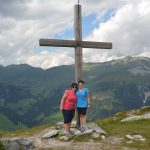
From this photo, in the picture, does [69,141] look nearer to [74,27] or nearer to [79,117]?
[79,117]

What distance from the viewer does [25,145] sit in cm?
1978

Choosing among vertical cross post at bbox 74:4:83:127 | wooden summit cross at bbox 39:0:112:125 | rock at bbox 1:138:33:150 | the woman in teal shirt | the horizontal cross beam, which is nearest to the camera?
rock at bbox 1:138:33:150

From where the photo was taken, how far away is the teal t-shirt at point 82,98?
2380cm

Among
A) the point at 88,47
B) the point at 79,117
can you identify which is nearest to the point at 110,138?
the point at 79,117

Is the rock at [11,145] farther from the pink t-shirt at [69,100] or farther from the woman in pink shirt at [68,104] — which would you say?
the pink t-shirt at [69,100]

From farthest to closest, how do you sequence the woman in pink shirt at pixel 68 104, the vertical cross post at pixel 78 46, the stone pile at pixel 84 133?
1. the vertical cross post at pixel 78 46
2. the woman in pink shirt at pixel 68 104
3. the stone pile at pixel 84 133

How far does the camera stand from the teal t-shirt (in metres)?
23.8

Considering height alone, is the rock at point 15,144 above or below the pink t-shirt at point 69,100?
below

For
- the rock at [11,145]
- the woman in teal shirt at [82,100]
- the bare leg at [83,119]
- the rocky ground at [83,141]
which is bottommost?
the rocky ground at [83,141]

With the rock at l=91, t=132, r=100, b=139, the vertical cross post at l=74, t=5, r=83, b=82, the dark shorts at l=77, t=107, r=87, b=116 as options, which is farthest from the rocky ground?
the vertical cross post at l=74, t=5, r=83, b=82

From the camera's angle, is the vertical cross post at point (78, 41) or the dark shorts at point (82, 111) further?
the vertical cross post at point (78, 41)

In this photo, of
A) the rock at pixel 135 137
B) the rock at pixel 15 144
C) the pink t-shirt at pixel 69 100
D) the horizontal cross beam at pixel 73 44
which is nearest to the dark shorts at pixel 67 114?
the pink t-shirt at pixel 69 100

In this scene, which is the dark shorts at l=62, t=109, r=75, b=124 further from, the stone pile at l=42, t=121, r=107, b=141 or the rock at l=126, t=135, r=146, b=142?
the rock at l=126, t=135, r=146, b=142

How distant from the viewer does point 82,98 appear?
78.4 ft
